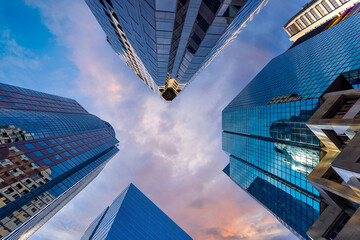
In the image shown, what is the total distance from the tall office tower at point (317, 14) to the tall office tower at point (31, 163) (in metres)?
165

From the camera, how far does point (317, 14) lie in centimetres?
11612

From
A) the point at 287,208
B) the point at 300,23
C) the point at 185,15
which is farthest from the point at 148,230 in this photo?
the point at 300,23

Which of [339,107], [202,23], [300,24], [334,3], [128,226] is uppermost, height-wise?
[300,24]

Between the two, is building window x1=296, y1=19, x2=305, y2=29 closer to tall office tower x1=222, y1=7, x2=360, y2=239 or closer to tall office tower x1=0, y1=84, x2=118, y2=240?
tall office tower x1=222, y1=7, x2=360, y2=239

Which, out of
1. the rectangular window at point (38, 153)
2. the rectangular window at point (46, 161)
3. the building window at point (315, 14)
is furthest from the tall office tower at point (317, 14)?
the rectangular window at point (38, 153)

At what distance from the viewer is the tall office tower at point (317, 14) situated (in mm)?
104375

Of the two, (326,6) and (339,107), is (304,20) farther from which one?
(339,107)

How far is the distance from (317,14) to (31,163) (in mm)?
186059

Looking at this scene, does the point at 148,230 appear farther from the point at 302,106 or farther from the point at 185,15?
the point at 302,106

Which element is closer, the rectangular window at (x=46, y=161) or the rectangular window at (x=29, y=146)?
the rectangular window at (x=29, y=146)

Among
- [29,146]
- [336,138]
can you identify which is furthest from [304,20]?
[29,146]

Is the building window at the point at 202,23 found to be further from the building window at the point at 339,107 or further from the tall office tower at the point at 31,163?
the tall office tower at the point at 31,163

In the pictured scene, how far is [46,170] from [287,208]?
70387 mm

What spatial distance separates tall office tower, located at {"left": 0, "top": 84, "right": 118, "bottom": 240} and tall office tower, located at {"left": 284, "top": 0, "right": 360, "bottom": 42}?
165 meters
